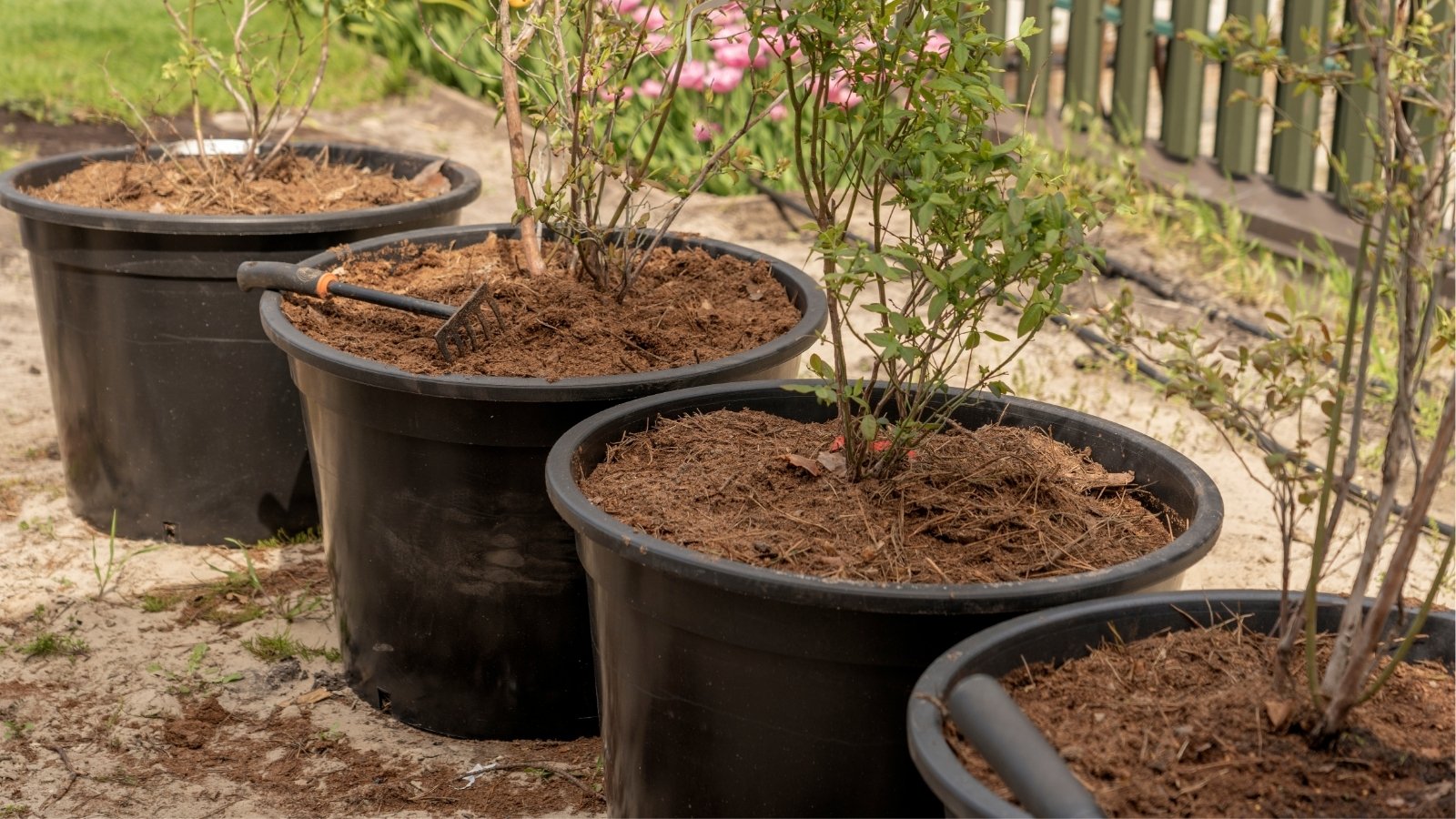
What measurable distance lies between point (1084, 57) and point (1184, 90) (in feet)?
1.72

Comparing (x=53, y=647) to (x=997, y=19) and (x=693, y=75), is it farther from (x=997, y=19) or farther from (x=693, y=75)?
(x=997, y=19)

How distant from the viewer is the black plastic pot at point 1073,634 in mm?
1344

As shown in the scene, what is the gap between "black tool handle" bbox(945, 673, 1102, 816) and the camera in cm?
120

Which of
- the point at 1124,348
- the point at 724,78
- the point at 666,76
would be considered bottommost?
the point at 1124,348

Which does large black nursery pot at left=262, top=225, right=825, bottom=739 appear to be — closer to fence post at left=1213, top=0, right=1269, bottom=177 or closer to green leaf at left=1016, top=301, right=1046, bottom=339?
green leaf at left=1016, top=301, right=1046, bottom=339

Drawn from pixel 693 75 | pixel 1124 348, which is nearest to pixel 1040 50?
pixel 693 75

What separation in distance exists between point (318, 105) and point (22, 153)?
5.03 feet

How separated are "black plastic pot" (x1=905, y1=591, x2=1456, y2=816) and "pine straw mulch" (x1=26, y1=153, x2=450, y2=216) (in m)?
2.08

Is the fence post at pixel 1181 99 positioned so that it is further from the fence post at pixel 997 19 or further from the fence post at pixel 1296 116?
the fence post at pixel 997 19

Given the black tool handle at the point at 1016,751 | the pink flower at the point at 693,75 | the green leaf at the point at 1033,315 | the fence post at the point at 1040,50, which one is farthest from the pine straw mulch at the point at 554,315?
the fence post at the point at 1040,50

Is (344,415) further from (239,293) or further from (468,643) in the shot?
(239,293)

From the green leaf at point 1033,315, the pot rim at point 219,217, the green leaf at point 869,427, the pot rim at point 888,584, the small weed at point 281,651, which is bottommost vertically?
the small weed at point 281,651

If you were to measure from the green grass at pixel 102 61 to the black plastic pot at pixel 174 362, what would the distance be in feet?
9.65

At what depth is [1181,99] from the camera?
5.36 m
